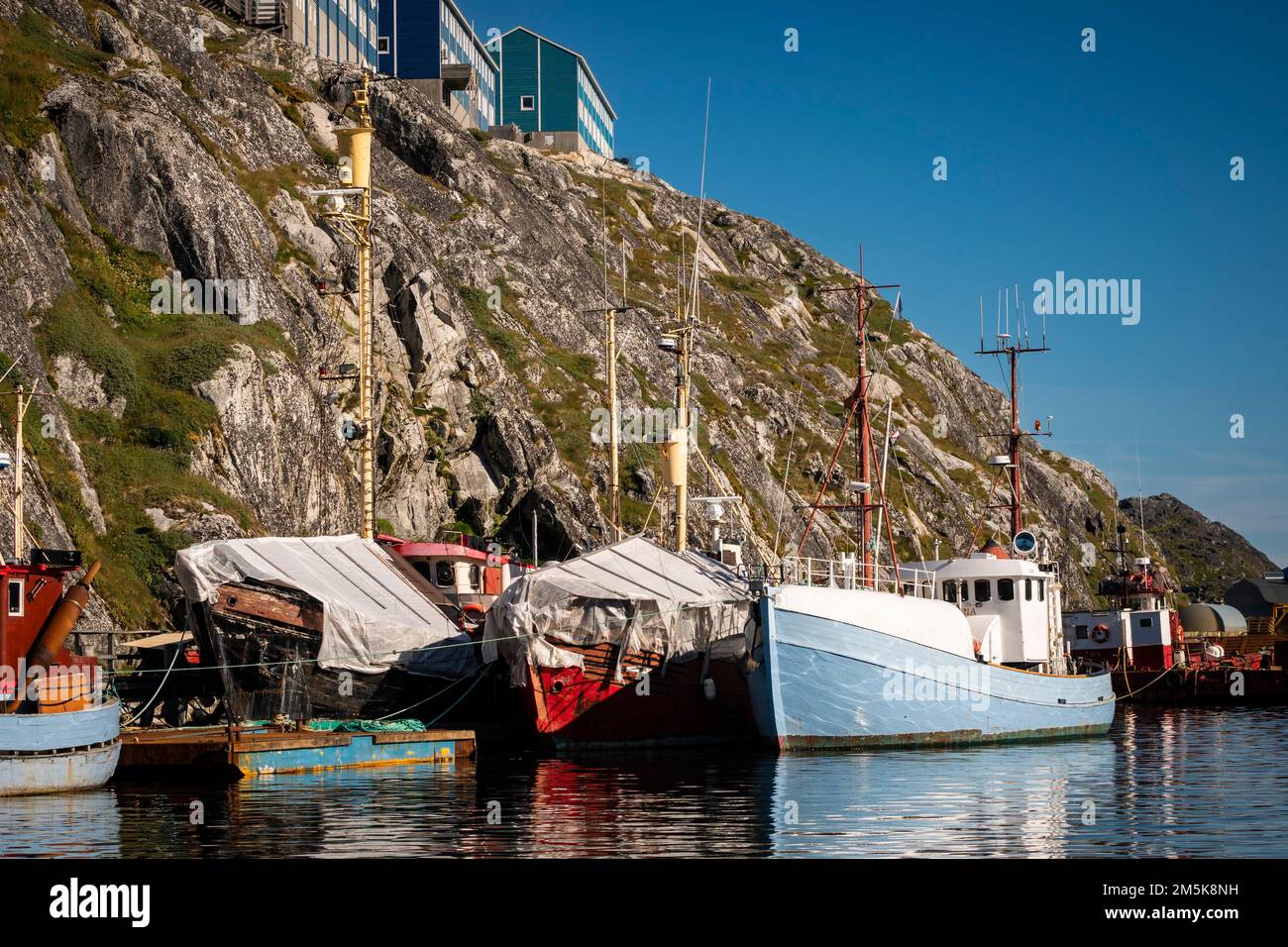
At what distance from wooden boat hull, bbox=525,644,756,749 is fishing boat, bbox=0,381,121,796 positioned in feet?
38.5

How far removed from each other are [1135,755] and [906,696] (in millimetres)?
6852

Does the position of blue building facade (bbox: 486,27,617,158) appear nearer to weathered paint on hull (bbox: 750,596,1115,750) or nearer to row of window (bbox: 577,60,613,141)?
row of window (bbox: 577,60,613,141)

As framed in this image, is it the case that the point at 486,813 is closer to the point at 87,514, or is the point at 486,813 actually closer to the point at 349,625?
the point at 349,625

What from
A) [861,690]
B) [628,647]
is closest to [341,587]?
[628,647]

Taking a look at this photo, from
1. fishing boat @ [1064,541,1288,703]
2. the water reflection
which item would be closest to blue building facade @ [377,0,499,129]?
fishing boat @ [1064,541,1288,703]

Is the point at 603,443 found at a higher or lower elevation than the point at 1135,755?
higher

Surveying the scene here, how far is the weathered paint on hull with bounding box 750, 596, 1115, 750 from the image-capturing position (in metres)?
35.8

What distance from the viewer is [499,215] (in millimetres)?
104312

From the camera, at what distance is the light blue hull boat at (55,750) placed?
89.2ft

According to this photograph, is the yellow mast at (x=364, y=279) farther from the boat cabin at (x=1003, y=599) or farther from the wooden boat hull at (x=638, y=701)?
the boat cabin at (x=1003, y=599)

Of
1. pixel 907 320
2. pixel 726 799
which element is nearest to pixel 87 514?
pixel 726 799

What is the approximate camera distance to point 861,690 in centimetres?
3697
